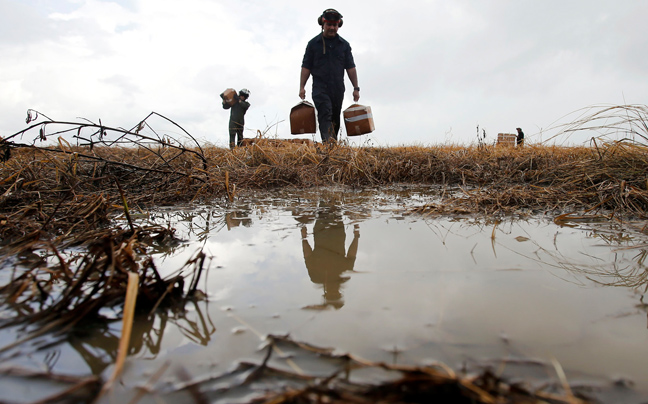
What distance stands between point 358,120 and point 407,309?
4329 millimetres

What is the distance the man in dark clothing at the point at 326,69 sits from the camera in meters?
4.87

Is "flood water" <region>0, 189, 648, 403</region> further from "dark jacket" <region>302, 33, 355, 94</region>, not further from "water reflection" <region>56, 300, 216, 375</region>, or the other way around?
"dark jacket" <region>302, 33, 355, 94</region>

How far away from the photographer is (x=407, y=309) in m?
0.80

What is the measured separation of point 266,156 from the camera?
3705 millimetres

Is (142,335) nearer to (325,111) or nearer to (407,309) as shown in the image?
(407,309)

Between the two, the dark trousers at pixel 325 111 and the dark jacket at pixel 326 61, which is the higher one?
the dark jacket at pixel 326 61

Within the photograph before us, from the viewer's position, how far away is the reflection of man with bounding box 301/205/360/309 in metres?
0.94

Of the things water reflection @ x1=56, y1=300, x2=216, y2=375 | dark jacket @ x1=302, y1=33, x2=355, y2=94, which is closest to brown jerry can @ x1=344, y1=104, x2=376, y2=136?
dark jacket @ x1=302, y1=33, x2=355, y2=94

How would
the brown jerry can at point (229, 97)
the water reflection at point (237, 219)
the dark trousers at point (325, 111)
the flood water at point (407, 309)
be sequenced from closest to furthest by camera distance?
the flood water at point (407, 309)
the water reflection at point (237, 219)
the dark trousers at point (325, 111)
the brown jerry can at point (229, 97)

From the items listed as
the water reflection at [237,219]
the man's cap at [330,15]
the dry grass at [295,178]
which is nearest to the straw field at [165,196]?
the dry grass at [295,178]

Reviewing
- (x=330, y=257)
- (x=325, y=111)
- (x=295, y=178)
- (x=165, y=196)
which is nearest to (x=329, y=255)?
(x=330, y=257)

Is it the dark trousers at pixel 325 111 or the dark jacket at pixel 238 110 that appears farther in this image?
the dark jacket at pixel 238 110

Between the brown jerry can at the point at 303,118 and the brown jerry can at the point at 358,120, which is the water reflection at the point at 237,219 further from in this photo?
the brown jerry can at the point at 358,120

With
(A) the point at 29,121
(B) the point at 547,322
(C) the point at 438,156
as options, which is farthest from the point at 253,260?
(C) the point at 438,156
